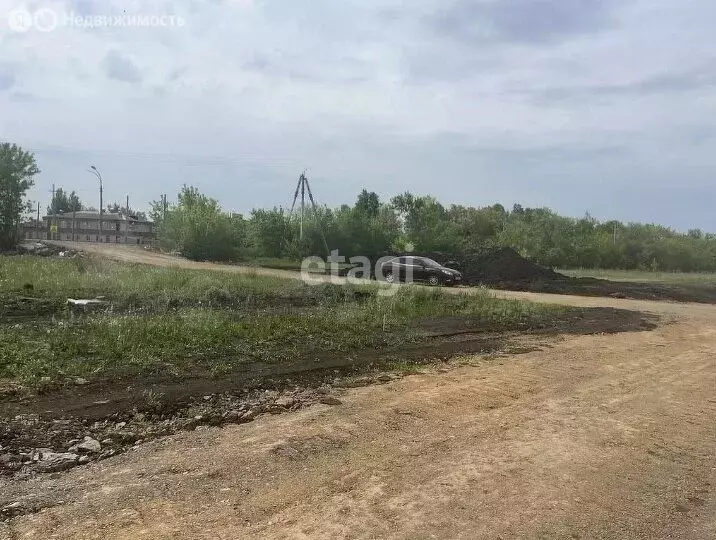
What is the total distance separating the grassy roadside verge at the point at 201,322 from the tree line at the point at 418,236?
19191 mm

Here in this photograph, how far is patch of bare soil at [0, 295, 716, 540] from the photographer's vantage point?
3.87 metres

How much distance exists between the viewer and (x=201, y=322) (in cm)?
1082

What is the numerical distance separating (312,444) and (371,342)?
5.41m

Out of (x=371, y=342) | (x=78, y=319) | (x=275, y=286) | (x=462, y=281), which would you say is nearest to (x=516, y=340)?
(x=371, y=342)

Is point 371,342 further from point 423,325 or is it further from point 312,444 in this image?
point 312,444

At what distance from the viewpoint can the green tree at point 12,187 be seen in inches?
1729

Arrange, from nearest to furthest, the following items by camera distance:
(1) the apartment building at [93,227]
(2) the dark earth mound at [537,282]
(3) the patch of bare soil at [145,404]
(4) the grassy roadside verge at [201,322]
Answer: (3) the patch of bare soil at [145,404], (4) the grassy roadside verge at [201,322], (2) the dark earth mound at [537,282], (1) the apartment building at [93,227]

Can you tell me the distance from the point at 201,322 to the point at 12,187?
41.1 metres

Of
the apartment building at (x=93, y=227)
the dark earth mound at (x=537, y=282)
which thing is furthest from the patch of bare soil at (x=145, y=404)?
the apartment building at (x=93, y=227)

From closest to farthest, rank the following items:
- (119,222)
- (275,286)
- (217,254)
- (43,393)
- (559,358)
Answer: (43,393)
(559,358)
(275,286)
(217,254)
(119,222)

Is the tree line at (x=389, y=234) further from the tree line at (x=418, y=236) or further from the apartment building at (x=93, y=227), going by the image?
the apartment building at (x=93, y=227)

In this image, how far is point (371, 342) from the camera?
10.7 meters

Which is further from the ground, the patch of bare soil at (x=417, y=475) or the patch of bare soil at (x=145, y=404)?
the patch of bare soil at (x=145, y=404)

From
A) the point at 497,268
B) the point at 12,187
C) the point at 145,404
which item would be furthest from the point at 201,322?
the point at 12,187
